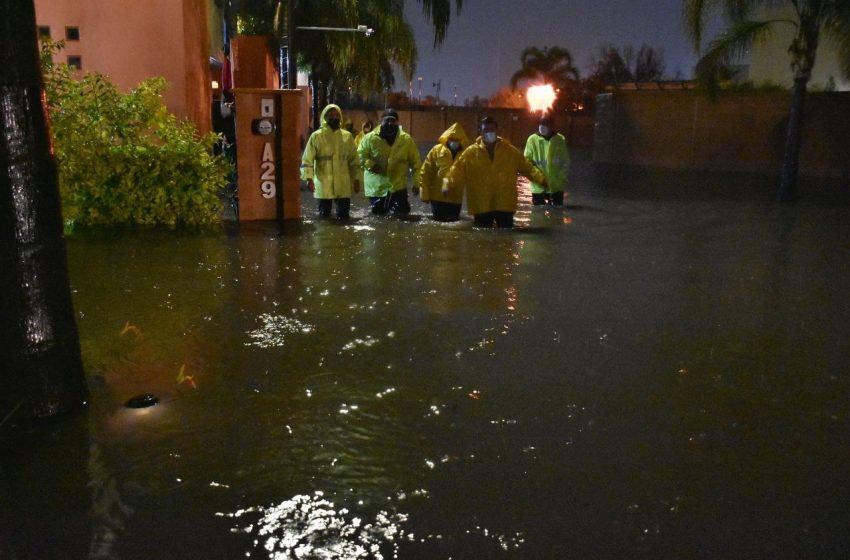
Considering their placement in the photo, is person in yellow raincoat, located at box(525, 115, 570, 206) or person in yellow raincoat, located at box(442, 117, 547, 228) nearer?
person in yellow raincoat, located at box(442, 117, 547, 228)

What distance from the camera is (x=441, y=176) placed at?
11.6 meters

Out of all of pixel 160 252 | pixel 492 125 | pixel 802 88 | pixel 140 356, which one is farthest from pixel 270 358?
pixel 802 88

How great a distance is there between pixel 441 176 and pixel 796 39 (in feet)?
30.4

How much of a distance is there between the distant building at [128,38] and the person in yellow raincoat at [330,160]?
248 cm

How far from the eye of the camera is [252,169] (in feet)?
36.0

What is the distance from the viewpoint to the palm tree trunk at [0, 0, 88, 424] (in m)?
3.57

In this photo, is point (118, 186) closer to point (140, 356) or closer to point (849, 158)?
point (140, 356)

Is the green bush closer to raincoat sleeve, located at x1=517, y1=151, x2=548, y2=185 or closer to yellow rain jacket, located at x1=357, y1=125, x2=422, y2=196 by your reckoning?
yellow rain jacket, located at x1=357, y1=125, x2=422, y2=196

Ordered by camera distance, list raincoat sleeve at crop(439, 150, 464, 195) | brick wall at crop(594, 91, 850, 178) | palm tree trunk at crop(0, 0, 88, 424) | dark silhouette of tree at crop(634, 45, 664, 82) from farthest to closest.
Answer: dark silhouette of tree at crop(634, 45, 664, 82) < brick wall at crop(594, 91, 850, 178) < raincoat sleeve at crop(439, 150, 464, 195) < palm tree trunk at crop(0, 0, 88, 424)

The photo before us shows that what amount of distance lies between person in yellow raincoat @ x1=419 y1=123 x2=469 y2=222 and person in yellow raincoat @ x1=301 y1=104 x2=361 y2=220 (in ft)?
3.48

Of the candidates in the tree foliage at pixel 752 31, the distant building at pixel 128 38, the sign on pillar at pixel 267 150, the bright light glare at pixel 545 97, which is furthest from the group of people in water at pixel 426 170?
the tree foliage at pixel 752 31

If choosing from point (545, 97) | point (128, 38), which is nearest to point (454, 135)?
point (128, 38)

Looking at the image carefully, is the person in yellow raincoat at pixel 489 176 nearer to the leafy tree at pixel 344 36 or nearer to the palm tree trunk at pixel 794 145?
the palm tree trunk at pixel 794 145

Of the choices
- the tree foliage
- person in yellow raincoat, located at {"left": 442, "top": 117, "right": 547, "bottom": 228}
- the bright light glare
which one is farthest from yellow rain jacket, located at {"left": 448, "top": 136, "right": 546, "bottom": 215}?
the tree foliage
